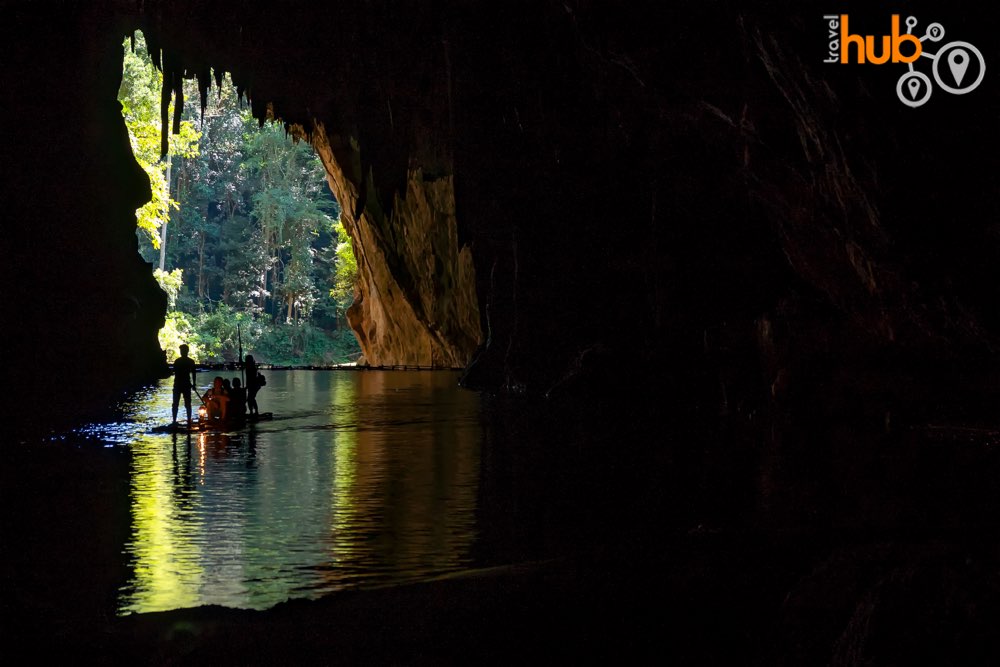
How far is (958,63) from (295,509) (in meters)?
6.66

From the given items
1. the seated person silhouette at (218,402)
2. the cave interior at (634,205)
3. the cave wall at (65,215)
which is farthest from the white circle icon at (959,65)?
the cave wall at (65,215)

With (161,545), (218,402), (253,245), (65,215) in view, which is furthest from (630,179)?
(253,245)

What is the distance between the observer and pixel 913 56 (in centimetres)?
1045

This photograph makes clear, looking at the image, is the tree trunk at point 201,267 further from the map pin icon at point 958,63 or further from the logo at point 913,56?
the map pin icon at point 958,63

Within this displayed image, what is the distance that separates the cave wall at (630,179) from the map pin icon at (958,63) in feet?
0.58

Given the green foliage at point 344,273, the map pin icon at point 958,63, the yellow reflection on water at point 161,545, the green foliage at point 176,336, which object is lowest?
the yellow reflection on water at point 161,545

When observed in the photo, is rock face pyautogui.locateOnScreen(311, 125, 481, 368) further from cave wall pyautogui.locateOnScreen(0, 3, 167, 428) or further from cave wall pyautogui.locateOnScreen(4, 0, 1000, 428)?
cave wall pyautogui.locateOnScreen(0, 3, 167, 428)

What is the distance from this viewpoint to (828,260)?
16703 mm

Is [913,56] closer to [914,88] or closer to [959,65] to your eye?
[914,88]

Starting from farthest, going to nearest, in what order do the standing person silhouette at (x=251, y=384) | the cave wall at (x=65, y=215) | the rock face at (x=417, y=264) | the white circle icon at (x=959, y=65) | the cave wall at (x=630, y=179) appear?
the rock face at (x=417, y=264) → the standing person silhouette at (x=251, y=384) → the cave wall at (x=65, y=215) → the cave wall at (x=630, y=179) → the white circle icon at (x=959, y=65)

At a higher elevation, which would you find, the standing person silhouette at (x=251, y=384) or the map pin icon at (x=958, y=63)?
A: the map pin icon at (x=958, y=63)

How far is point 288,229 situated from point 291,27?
4760 cm

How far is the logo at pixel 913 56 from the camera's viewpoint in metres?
10.2

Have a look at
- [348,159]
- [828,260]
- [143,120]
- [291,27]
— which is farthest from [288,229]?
[828,260]
